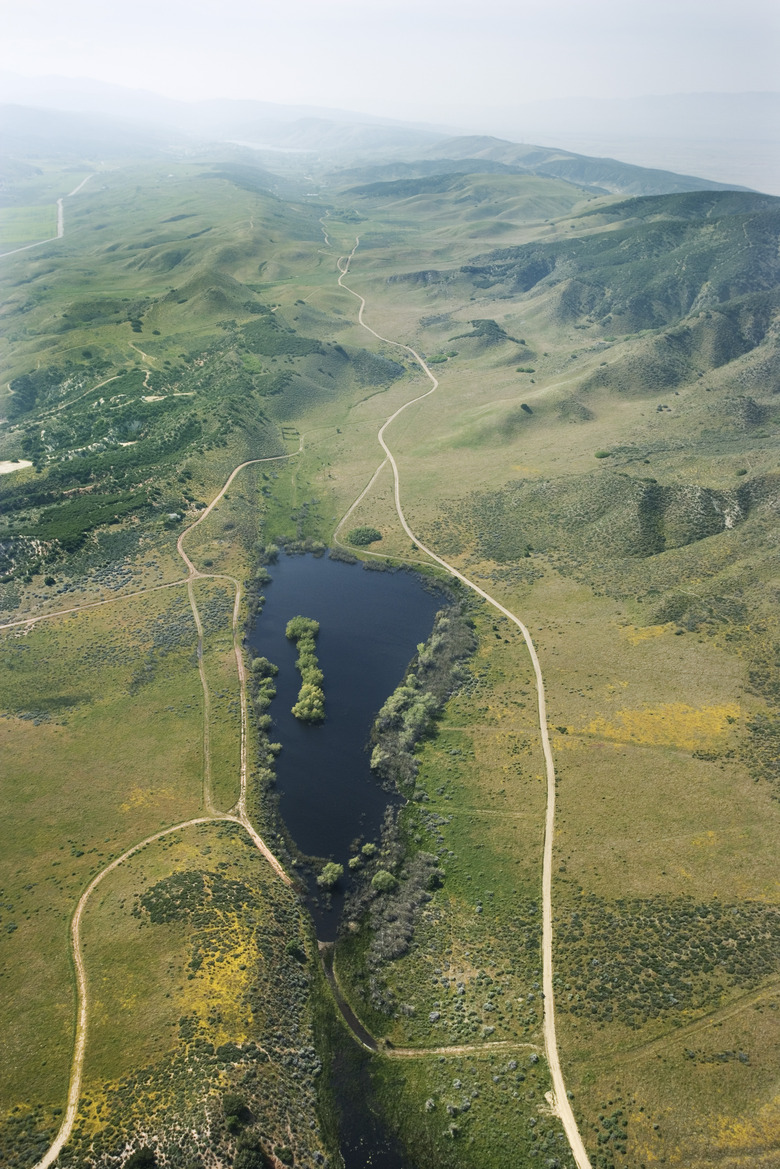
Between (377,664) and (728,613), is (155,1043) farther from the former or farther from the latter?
(728,613)

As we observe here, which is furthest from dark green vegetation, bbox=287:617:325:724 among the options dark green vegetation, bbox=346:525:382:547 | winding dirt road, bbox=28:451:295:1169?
dark green vegetation, bbox=346:525:382:547

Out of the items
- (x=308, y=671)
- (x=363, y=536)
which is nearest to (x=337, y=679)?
(x=308, y=671)

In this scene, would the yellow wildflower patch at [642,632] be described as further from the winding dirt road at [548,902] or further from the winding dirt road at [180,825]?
the winding dirt road at [180,825]

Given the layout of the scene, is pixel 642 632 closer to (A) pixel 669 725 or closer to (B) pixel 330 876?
(A) pixel 669 725

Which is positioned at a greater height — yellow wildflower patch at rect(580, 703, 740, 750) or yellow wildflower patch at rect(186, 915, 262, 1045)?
yellow wildflower patch at rect(580, 703, 740, 750)

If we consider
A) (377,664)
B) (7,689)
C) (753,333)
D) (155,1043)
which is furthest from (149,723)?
(753,333)

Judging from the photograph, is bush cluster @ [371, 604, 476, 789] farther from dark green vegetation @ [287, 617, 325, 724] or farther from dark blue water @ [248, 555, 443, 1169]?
dark green vegetation @ [287, 617, 325, 724]
